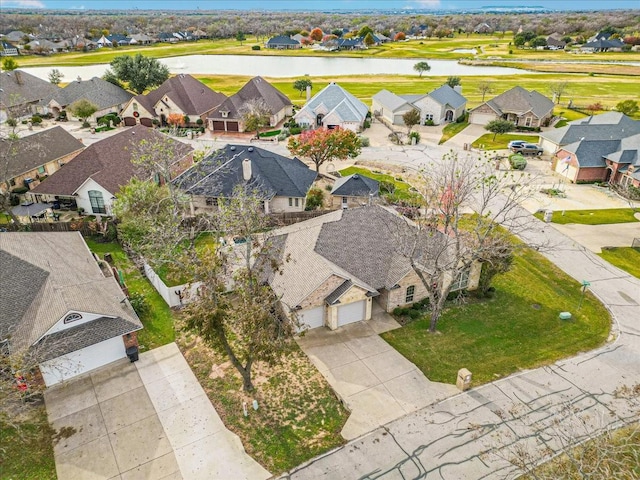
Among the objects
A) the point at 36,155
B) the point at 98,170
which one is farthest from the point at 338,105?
the point at 36,155

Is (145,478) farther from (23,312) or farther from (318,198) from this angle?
(318,198)

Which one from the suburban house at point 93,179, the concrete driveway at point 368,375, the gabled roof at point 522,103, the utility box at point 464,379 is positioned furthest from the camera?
the gabled roof at point 522,103

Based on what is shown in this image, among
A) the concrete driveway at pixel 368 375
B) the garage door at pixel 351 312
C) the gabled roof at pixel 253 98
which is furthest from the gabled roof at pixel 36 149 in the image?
the concrete driveway at pixel 368 375

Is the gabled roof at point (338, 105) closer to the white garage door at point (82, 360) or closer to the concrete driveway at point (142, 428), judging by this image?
the white garage door at point (82, 360)

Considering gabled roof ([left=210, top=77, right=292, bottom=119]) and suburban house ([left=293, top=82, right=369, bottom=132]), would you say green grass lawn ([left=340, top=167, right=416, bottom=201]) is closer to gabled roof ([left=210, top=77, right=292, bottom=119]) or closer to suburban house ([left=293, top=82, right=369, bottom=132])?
suburban house ([left=293, top=82, right=369, bottom=132])

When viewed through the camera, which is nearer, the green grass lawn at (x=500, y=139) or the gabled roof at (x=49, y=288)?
the gabled roof at (x=49, y=288)

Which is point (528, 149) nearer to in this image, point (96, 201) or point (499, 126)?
point (499, 126)

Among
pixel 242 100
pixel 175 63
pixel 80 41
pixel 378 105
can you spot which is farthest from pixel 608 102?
pixel 80 41

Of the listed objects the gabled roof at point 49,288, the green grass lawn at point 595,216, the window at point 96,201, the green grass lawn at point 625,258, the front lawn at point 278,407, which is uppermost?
the gabled roof at point 49,288
